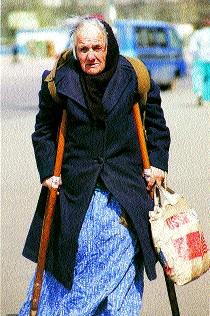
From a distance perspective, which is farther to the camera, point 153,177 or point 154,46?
point 154,46

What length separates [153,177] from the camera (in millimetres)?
4012

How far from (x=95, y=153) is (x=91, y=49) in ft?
1.42

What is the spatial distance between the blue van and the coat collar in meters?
15.6

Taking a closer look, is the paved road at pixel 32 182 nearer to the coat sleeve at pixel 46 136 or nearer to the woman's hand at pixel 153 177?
the woman's hand at pixel 153 177

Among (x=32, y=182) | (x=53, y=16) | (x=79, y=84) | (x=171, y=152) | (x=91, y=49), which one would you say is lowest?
(x=53, y=16)

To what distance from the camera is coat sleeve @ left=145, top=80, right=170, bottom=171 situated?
3.98 meters

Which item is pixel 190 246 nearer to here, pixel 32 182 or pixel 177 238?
pixel 177 238

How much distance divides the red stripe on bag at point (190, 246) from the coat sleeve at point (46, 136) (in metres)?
0.62

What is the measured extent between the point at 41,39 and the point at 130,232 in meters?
40.8

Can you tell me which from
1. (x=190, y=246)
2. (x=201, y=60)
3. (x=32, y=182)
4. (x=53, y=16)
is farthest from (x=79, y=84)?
(x=53, y=16)

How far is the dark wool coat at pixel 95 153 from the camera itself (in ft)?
12.6

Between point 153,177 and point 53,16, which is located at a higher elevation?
point 153,177

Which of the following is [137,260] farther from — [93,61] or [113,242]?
[93,61]

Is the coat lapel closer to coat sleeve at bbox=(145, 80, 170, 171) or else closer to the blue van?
coat sleeve at bbox=(145, 80, 170, 171)
